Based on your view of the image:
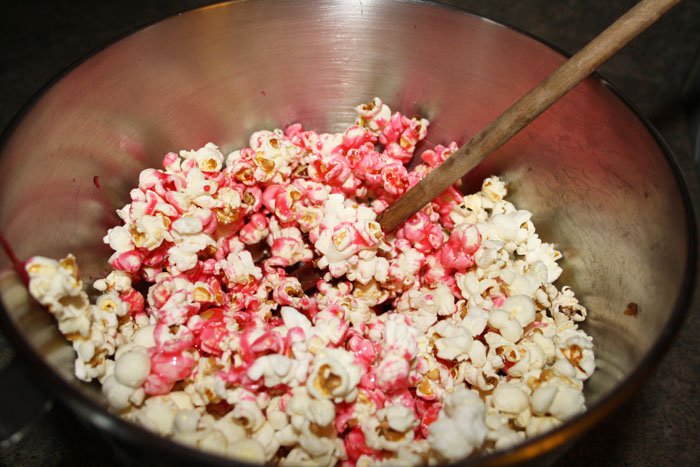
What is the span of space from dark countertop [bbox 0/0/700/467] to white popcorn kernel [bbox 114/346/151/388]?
269mm

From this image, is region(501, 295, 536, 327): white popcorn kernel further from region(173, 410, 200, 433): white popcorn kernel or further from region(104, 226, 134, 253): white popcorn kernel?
region(104, 226, 134, 253): white popcorn kernel

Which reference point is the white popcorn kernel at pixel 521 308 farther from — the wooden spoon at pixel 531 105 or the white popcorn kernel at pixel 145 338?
the white popcorn kernel at pixel 145 338

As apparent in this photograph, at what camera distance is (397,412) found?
0.67 m

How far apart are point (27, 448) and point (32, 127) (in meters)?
0.48

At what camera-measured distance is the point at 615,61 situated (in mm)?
1401

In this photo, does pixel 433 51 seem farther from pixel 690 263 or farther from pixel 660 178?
pixel 690 263

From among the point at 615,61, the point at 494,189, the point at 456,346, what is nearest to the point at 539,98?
the point at 494,189

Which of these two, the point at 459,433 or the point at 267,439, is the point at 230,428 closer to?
the point at 267,439

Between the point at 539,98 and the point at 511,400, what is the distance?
39 centimetres

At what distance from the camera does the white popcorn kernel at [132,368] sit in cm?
68

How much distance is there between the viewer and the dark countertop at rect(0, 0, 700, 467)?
898 millimetres

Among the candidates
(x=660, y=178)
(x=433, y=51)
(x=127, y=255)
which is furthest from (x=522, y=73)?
(x=127, y=255)

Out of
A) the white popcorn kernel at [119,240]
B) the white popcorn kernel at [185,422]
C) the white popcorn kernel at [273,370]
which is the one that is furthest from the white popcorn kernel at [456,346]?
the white popcorn kernel at [119,240]

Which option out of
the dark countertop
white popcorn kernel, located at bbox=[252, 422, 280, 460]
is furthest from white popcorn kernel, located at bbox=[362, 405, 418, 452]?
the dark countertop
